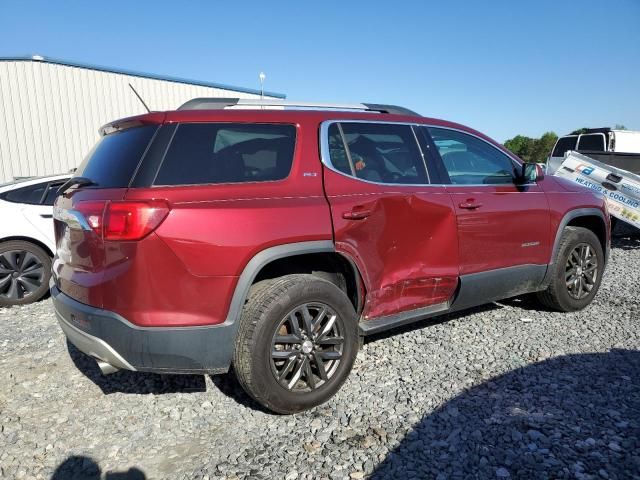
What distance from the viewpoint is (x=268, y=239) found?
8.52 ft

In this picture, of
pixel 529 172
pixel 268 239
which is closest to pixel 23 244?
pixel 268 239

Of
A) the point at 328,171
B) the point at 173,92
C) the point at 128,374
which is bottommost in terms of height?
the point at 128,374

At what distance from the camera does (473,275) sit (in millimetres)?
3695

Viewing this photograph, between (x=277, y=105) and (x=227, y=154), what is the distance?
1.88 ft

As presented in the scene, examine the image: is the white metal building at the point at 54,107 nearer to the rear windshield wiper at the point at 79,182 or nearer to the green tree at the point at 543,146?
the rear windshield wiper at the point at 79,182

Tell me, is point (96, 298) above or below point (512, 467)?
above

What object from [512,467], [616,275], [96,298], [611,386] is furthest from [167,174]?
[616,275]

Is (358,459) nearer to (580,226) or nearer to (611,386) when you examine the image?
(611,386)

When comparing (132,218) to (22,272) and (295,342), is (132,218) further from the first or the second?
(22,272)

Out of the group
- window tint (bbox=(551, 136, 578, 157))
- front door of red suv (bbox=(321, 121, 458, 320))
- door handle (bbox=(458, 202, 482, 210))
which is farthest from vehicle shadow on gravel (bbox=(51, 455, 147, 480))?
window tint (bbox=(551, 136, 578, 157))

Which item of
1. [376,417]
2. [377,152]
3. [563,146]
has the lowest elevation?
[376,417]

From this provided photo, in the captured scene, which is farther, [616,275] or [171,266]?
[616,275]

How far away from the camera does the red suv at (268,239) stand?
2424 mm

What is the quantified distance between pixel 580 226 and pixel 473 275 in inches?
74.2
